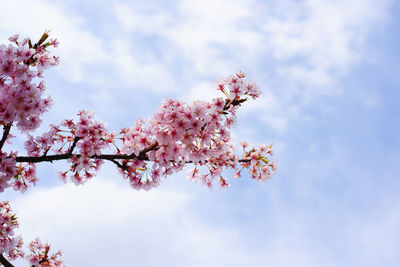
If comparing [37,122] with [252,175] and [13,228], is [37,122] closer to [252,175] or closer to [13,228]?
[13,228]

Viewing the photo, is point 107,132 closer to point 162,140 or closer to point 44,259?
point 162,140

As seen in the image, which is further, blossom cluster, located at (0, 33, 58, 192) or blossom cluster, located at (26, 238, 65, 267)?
blossom cluster, located at (26, 238, 65, 267)

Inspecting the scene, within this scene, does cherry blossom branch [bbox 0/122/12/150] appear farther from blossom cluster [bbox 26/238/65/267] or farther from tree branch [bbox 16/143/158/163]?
blossom cluster [bbox 26/238/65/267]

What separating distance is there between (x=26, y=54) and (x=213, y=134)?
14.0 ft

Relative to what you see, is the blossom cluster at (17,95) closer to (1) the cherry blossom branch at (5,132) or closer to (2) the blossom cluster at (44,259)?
(1) the cherry blossom branch at (5,132)

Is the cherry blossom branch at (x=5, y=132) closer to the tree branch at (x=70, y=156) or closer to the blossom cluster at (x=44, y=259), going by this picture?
the tree branch at (x=70, y=156)

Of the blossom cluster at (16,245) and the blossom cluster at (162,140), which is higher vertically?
the blossom cluster at (162,140)

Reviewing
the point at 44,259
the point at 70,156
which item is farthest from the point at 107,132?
the point at 44,259

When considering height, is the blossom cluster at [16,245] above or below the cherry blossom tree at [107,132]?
below

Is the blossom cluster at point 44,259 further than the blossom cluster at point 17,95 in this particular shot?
Yes

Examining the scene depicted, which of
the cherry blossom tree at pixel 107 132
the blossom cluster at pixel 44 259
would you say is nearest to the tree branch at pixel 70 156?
the cherry blossom tree at pixel 107 132

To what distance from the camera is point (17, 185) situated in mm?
9047

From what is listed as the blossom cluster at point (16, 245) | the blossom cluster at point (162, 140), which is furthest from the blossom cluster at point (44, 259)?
the blossom cluster at point (162, 140)

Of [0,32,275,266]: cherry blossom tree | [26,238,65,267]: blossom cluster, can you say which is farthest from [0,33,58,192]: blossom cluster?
[26,238,65,267]: blossom cluster
